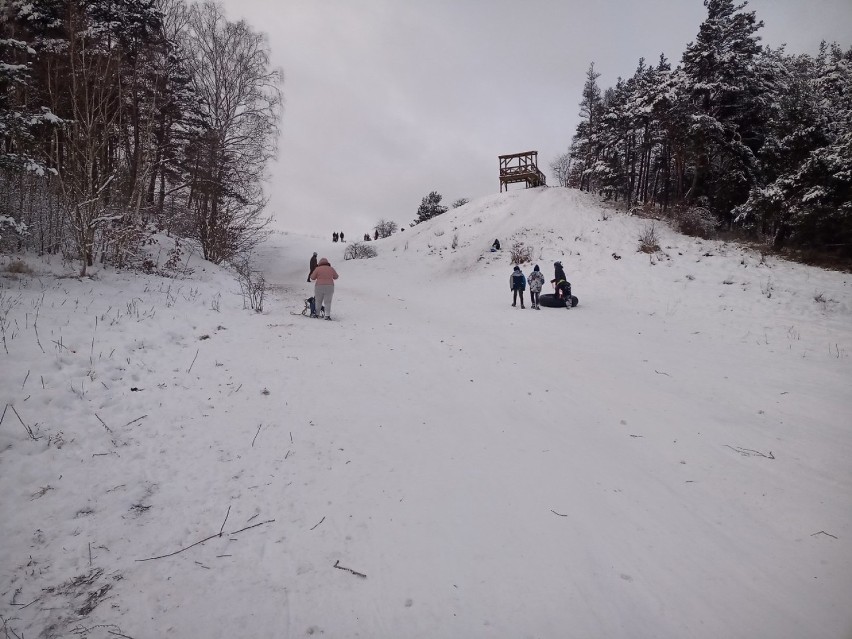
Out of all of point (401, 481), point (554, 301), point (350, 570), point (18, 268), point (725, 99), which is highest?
point (725, 99)

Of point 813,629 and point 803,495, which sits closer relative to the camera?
point 813,629

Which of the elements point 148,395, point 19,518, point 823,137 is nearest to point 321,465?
point 19,518

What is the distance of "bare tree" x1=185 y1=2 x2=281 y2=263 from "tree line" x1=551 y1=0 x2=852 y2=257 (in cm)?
2140

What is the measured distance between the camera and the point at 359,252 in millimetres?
28219

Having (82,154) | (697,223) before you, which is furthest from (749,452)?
(697,223)

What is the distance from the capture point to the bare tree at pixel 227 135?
14680mm

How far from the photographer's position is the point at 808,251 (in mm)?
13406

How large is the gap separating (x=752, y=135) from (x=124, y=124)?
31.5m

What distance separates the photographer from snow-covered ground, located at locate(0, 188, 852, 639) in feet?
7.92

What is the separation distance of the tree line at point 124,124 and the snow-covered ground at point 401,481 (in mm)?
2080

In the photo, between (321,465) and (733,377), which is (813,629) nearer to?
(321,465)

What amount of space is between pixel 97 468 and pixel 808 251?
20679 millimetres

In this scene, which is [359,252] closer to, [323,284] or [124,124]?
[124,124]

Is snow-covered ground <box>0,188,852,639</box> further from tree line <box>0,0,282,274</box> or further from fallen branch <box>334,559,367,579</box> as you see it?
tree line <box>0,0,282,274</box>
